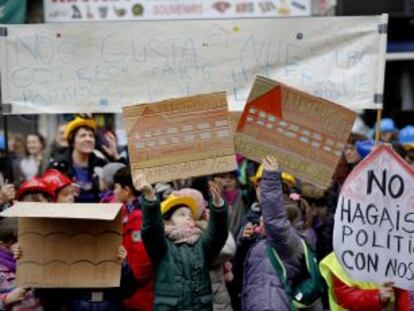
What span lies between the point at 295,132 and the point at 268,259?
734 millimetres

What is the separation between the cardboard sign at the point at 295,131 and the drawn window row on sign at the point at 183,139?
15 centimetres

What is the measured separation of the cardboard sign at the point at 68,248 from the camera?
5211 millimetres

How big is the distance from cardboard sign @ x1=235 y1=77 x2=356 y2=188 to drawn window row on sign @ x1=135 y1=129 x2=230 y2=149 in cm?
15

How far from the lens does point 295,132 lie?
5.31 meters

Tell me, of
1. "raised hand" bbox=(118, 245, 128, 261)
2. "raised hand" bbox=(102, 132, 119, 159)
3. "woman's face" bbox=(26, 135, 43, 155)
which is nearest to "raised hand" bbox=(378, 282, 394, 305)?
"raised hand" bbox=(118, 245, 128, 261)

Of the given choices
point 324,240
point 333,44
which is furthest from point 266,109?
point 324,240

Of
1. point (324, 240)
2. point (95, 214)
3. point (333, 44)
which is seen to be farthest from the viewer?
point (324, 240)

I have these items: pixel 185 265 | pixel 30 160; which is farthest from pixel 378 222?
pixel 30 160

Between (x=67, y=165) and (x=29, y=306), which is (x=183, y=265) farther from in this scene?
(x=67, y=165)

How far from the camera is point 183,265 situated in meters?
5.26

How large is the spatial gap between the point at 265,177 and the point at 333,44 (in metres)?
1.42

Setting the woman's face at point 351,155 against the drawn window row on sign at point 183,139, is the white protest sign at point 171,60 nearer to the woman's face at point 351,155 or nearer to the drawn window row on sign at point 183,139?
the drawn window row on sign at point 183,139

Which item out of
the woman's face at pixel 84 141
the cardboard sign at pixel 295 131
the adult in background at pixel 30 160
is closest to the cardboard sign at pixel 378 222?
the cardboard sign at pixel 295 131

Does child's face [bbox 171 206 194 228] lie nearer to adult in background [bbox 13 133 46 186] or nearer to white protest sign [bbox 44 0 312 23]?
white protest sign [bbox 44 0 312 23]
